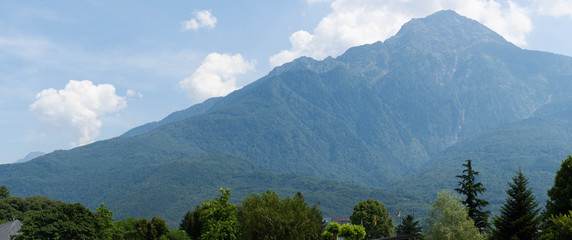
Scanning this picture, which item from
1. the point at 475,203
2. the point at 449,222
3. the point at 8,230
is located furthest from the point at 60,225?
the point at 475,203

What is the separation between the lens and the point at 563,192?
43.9 meters

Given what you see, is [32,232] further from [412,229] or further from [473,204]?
[412,229]

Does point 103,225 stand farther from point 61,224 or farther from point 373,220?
point 373,220

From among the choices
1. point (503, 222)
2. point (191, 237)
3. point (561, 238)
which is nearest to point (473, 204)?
point (503, 222)

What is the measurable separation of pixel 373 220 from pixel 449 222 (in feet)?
183

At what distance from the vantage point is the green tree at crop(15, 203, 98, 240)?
49125 millimetres

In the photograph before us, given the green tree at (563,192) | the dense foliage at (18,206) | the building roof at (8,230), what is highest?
the dense foliage at (18,206)

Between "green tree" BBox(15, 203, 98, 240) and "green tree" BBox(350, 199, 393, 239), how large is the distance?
6258 cm

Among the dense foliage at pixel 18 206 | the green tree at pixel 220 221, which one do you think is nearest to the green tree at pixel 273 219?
the green tree at pixel 220 221

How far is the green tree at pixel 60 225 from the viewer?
49125mm

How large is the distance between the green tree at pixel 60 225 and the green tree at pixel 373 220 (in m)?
62.6

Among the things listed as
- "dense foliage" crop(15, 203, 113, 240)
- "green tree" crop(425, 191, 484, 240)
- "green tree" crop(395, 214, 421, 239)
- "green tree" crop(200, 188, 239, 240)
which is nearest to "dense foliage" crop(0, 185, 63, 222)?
"dense foliage" crop(15, 203, 113, 240)

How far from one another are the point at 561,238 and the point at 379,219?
7335 centimetres

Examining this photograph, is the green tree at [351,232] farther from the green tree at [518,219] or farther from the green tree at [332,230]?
the green tree at [518,219]
